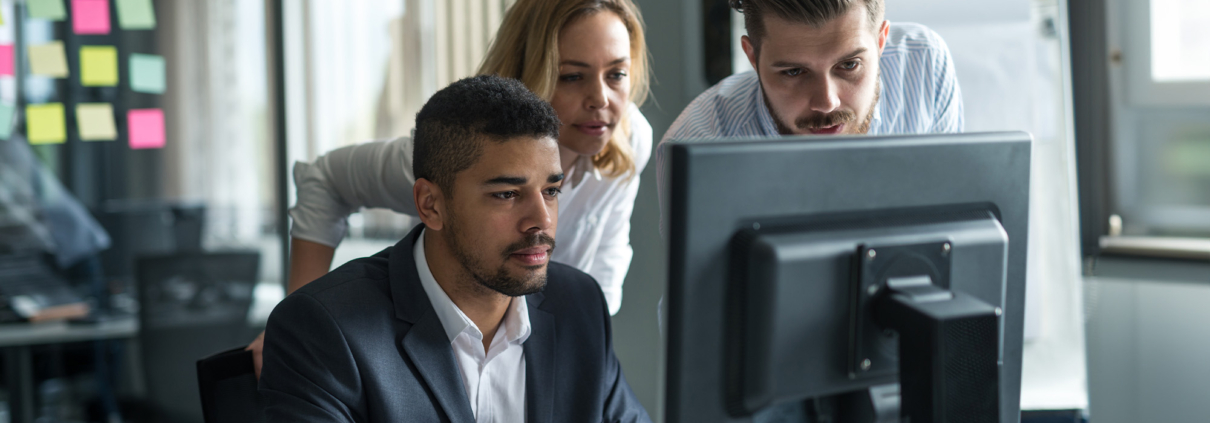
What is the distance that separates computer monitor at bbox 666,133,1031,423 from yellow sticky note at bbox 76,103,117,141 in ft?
10.6

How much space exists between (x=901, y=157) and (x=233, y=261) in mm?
2690

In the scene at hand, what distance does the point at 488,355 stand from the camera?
123cm

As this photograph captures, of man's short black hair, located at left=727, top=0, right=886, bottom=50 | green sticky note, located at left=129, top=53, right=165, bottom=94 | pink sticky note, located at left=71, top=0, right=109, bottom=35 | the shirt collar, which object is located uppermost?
pink sticky note, located at left=71, top=0, right=109, bottom=35

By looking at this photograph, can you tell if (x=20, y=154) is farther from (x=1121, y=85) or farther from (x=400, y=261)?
(x=1121, y=85)

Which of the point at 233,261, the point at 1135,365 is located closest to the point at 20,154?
the point at 233,261

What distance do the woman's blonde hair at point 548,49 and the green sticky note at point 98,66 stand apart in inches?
90.6

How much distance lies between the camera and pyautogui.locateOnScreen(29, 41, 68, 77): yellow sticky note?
3023 millimetres

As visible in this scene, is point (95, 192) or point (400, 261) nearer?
point (400, 261)

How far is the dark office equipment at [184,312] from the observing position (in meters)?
2.76

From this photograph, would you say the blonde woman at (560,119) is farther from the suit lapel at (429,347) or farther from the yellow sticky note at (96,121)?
the yellow sticky note at (96,121)

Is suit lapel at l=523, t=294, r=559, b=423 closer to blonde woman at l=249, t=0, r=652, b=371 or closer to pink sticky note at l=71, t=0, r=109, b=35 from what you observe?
blonde woman at l=249, t=0, r=652, b=371

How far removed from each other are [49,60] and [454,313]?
2712mm

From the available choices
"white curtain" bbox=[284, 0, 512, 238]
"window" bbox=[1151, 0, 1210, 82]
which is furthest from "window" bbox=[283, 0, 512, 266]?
"window" bbox=[1151, 0, 1210, 82]

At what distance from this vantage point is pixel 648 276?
102 inches
